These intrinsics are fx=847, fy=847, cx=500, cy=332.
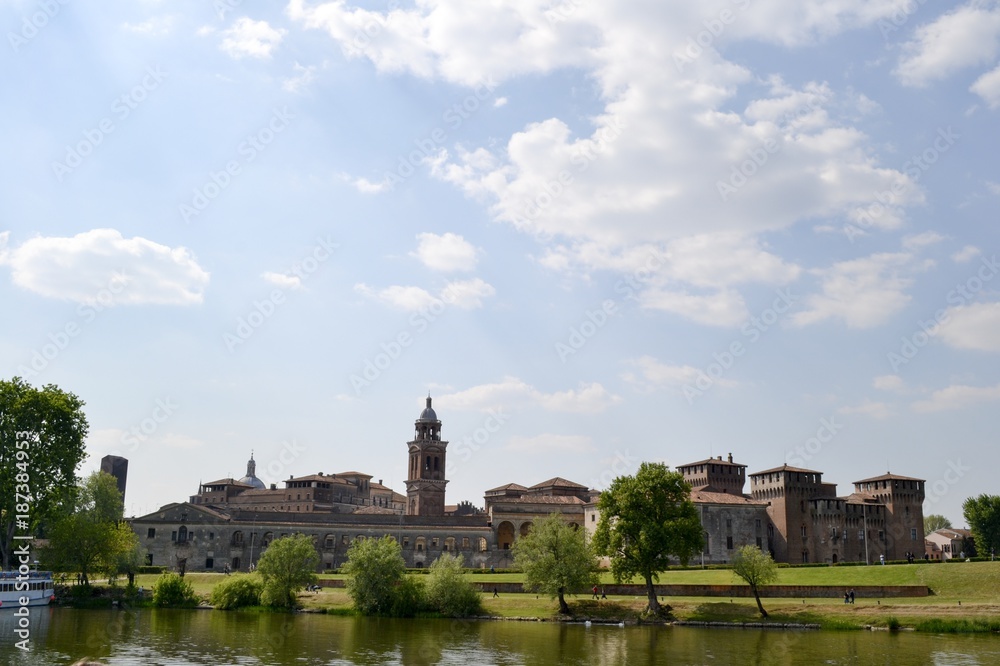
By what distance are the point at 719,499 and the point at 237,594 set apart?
4762 cm

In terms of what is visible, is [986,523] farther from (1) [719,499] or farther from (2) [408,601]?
(2) [408,601]

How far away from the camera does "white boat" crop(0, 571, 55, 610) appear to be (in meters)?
53.3

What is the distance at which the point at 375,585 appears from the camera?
55.1 meters

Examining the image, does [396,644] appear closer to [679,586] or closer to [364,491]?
[679,586]

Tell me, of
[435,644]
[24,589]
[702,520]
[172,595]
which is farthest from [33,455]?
[702,520]

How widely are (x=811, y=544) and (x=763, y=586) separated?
105 feet

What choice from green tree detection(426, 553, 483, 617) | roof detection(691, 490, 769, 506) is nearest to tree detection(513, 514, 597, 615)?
green tree detection(426, 553, 483, 617)

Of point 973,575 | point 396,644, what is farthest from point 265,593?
point 973,575

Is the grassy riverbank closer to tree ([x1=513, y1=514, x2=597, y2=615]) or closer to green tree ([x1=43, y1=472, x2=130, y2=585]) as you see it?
tree ([x1=513, y1=514, x2=597, y2=615])

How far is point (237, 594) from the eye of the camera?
58500 mm

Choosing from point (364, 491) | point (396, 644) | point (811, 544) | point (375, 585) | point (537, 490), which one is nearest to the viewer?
point (396, 644)

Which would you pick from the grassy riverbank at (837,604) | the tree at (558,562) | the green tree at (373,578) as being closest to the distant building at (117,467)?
the grassy riverbank at (837,604)

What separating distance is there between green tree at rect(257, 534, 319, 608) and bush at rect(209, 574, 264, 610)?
0.90m

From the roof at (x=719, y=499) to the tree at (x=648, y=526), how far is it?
29.4 m
